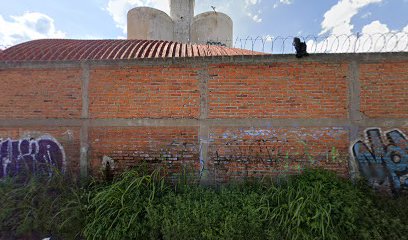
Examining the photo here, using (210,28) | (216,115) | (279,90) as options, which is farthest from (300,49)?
(210,28)

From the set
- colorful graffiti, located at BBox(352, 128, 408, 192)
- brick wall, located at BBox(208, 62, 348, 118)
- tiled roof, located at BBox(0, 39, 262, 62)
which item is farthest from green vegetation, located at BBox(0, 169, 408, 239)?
tiled roof, located at BBox(0, 39, 262, 62)

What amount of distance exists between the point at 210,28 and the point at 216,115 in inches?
321

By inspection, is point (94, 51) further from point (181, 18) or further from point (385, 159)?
point (181, 18)

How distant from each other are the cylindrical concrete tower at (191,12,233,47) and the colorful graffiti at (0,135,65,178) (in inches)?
335

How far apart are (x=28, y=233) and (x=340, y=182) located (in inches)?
205

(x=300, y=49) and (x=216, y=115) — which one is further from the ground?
(x=300, y=49)

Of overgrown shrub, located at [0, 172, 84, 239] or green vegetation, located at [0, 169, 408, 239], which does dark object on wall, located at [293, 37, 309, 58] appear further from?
overgrown shrub, located at [0, 172, 84, 239]

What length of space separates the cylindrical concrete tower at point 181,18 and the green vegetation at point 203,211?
30.1 ft

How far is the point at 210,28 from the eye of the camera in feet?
34.9

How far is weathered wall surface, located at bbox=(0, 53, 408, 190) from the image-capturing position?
151 inches

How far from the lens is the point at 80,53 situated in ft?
16.0

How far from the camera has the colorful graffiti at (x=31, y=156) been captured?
417 centimetres

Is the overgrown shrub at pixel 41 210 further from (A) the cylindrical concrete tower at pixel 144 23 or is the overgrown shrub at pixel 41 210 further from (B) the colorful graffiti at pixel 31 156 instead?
(A) the cylindrical concrete tower at pixel 144 23

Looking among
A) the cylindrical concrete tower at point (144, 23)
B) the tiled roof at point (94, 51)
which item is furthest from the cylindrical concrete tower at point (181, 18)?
the tiled roof at point (94, 51)
